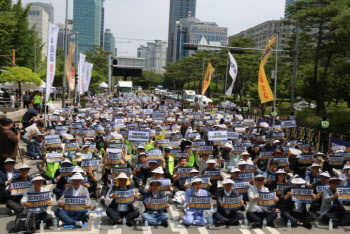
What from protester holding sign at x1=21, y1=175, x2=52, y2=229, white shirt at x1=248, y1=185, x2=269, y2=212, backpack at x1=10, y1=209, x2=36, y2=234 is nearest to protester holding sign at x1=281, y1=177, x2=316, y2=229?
white shirt at x1=248, y1=185, x2=269, y2=212

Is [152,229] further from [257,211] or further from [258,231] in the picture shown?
[257,211]

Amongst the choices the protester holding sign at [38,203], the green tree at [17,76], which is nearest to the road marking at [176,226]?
the protester holding sign at [38,203]

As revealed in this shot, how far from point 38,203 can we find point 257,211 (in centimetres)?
475

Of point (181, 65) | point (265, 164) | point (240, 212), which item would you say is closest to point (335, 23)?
point (265, 164)

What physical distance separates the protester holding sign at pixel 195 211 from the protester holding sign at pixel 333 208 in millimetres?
2766

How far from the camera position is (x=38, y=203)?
26.3 ft

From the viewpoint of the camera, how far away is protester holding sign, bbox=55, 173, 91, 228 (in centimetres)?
820

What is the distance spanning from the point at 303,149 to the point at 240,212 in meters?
5.55

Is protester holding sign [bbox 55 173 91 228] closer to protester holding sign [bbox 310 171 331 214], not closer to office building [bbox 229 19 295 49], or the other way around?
protester holding sign [bbox 310 171 331 214]

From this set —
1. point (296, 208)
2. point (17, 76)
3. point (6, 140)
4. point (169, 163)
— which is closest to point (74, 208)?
point (6, 140)

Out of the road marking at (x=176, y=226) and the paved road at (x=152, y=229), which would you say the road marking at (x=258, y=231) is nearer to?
the paved road at (x=152, y=229)

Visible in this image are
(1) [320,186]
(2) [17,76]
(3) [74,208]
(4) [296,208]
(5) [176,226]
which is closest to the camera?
(3) [74,208]

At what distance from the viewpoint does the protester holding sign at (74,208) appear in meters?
8.20

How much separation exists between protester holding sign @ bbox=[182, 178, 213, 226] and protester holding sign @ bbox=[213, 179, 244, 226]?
0.90ft
